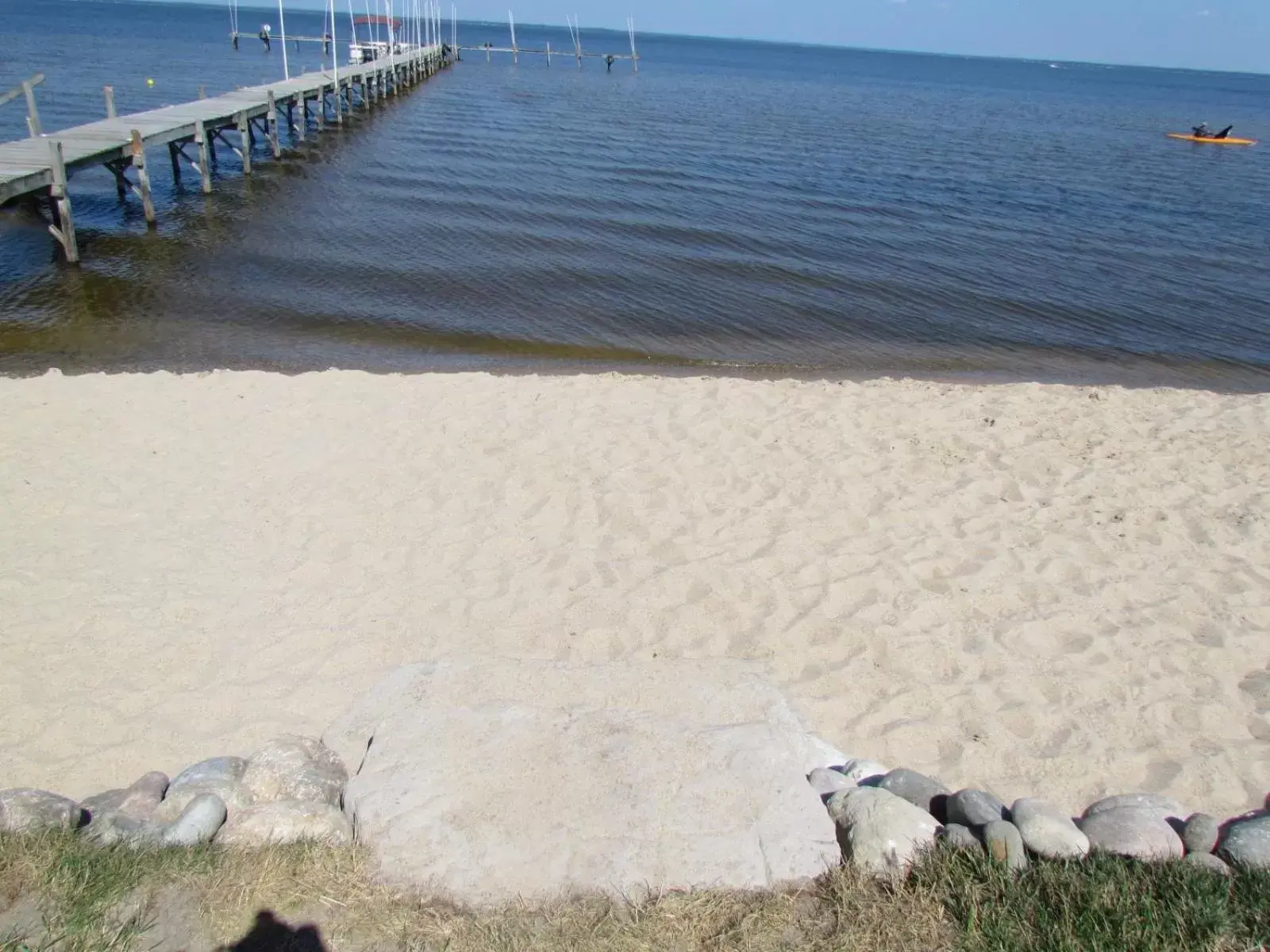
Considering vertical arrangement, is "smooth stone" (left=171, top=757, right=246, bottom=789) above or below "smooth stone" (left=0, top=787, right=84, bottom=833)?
below

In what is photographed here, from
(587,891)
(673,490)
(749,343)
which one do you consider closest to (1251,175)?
(749,343)

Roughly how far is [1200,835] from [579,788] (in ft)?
8.61

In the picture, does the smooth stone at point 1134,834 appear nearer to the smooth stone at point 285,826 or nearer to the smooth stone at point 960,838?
the smooth stone at point 960,838

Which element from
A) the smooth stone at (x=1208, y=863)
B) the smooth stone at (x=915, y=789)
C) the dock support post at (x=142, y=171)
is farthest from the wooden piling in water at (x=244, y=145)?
the smooth stone at (x=1208, y=863)

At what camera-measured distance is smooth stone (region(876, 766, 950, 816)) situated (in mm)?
3961

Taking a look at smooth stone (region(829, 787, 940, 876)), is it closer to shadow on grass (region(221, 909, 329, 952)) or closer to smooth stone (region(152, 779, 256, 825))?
shadow on grass (region(221, 909, 329, 952))

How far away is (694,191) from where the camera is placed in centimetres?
2275

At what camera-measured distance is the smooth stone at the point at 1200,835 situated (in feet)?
12.0

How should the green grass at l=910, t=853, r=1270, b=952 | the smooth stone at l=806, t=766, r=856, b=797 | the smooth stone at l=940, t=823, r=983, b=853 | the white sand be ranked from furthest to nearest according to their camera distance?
the white sand → the smooth stone at l=806, t=766, r=856, b=797 → the smooth stone at l=940, t=823, r=983, b=853 → the green grass at l=910, t=853, r=1270, b=952

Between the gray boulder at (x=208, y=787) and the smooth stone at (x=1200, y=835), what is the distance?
4026mm

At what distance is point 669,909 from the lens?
10.7 ft

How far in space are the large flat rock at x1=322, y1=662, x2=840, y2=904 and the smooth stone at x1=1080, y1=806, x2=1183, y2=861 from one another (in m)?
1.16

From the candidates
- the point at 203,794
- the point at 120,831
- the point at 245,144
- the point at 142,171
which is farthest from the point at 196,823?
the point at 245,144

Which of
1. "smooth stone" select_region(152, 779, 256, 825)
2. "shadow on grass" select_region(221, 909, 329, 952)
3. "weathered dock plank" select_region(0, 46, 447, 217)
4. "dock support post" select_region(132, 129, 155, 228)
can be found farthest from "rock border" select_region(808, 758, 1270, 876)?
"dock support post" select_region(132, 129, 155, 228)
